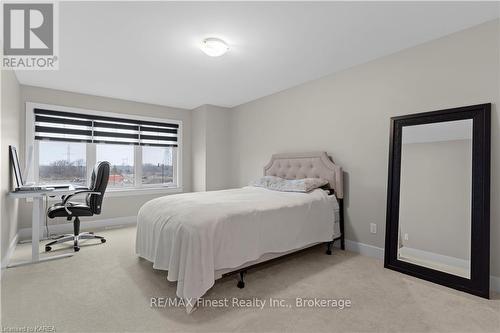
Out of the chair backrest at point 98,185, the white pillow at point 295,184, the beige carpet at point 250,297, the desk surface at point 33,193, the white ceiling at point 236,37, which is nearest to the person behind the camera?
the beige carpet at point 250,297

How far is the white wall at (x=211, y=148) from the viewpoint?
4926 mm

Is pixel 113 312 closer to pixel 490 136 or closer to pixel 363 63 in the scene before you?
pixel 490 136

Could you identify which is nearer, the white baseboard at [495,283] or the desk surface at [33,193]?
the white baseboard at [495,283]

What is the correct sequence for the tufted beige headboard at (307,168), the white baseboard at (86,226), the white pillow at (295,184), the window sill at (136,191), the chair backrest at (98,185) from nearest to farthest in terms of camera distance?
the white pillow at (295,184), the tufted beige headboard at (307,168), the chair backrest at (98,185), the white baseboard at (86,226), the window sill at (136,191)

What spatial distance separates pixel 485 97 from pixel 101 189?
4.36 meters

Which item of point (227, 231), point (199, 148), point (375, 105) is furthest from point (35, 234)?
point (375, 105)

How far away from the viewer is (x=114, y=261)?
2.69 m

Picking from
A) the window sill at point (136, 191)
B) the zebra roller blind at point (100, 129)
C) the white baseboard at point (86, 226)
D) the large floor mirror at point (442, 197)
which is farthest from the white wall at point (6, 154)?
the large floor mirror at point (442, 197)

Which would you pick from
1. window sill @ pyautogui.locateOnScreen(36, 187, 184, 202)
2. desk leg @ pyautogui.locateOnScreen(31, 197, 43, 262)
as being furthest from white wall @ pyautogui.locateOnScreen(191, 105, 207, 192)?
desk leg @ pyautogui.locateOnScreen(31, 197, 43, 262)

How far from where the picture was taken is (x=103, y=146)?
4.43 m

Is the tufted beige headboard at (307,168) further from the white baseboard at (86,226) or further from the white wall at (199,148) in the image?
the white baseboard at (86,226)

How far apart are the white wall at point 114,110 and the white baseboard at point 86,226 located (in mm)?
66

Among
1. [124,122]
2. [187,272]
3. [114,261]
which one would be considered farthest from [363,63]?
[124,122]

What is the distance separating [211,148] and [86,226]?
259 cm
